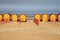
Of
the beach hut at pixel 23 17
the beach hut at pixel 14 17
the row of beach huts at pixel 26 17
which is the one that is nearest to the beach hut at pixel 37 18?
the row of beach huts at pixel 26 17

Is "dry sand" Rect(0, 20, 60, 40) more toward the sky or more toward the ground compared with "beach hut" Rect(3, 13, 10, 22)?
more toward the ground

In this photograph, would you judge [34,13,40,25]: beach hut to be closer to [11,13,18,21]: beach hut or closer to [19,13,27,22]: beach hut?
[19,13,27,22]: beach hut

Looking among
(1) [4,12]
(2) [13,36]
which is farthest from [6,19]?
(2) [13,36]

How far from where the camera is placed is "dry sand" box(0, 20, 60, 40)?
1.46 meters

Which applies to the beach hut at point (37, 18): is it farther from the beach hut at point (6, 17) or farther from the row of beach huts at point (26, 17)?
the beach hut at point (6, 17)

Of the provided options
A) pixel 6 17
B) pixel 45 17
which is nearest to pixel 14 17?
pixel 6 17

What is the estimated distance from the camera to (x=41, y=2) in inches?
59.5

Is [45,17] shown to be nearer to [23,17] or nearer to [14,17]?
[23,17]

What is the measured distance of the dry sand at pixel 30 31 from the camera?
4.81 feet

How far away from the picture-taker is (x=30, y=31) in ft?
4.85

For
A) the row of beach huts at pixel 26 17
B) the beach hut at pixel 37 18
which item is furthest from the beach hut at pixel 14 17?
the beach hut at pixel 37 18

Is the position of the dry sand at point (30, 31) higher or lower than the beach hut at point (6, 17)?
lower

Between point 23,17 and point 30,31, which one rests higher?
point 23,17

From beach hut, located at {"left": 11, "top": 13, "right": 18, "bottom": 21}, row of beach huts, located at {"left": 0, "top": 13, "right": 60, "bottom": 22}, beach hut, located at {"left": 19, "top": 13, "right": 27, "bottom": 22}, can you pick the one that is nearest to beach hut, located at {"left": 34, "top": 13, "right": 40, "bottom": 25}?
row of beach huts, located at {"left": 0, "top": 13, "right": 60, "bottom": 22}
